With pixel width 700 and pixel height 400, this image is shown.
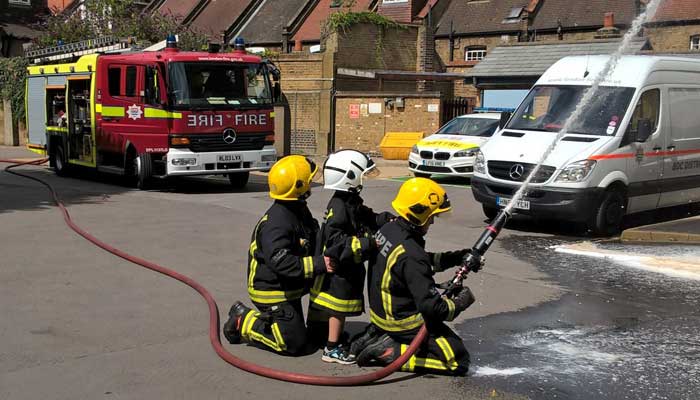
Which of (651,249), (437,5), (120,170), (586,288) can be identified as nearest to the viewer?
(586,288)

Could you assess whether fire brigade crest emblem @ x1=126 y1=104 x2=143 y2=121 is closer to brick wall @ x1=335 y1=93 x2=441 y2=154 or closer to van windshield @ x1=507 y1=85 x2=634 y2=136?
van windshield @ x1=507 y1=85 x2=634 y2=136

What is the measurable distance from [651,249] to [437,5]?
32917 millimetres

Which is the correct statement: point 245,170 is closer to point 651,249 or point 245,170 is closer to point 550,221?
point 550,221

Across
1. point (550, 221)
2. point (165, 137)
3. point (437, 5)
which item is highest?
point (437, 5)

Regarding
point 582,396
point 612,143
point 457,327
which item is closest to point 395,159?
point 612,143

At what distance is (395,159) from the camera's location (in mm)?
25516

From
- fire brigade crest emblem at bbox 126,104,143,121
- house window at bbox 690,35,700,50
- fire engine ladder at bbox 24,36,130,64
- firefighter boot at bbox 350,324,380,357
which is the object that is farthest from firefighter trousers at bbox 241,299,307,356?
house window at bbox 690,35,700,50

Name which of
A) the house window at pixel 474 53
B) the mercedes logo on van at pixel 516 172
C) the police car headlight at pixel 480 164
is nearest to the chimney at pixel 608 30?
the house window at pixel 474 53

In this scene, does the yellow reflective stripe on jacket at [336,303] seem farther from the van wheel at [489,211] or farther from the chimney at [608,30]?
the chimney at [608,30]

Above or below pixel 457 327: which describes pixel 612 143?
above

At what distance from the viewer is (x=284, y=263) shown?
5.27 meters

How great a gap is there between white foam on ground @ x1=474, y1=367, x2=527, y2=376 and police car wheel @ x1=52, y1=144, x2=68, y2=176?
53.1 feet

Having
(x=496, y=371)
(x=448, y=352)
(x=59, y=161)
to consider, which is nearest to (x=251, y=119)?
(x=59, y=161)

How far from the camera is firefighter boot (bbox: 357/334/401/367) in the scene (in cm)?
523
